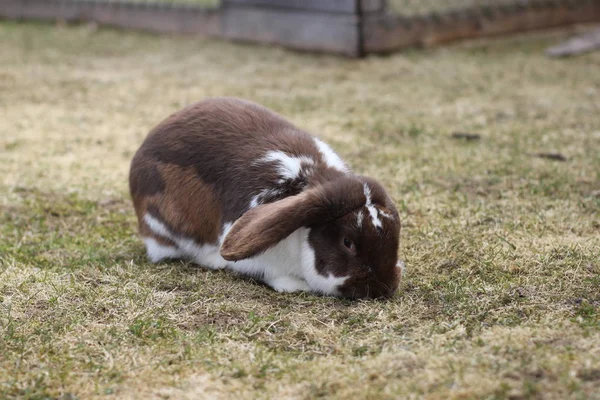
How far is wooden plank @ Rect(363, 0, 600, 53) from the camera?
8102 mm

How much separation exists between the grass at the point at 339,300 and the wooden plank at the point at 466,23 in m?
0.92

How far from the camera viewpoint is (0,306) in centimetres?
302

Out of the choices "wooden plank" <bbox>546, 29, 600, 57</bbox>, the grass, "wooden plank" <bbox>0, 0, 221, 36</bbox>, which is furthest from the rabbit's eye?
"wooden plank" <bbox>0, 0, 221, 36</bbox>

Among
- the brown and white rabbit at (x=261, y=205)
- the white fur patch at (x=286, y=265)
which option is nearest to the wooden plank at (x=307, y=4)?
the brown and white rabbit at (x=261, y=205)

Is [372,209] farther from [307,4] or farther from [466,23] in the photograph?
[466,23]

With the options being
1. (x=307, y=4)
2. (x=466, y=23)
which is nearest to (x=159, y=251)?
(x=307, y=4)

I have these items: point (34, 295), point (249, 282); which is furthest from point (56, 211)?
point (249, 282)

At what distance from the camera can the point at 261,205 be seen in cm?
304

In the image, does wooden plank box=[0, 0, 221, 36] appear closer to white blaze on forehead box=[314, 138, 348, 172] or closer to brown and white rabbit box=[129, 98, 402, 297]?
brown and white rabbit box=[129, 98, 402, 297]

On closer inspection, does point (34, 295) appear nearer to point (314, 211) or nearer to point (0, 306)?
point (0, 306)

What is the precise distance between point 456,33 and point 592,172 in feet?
14.3

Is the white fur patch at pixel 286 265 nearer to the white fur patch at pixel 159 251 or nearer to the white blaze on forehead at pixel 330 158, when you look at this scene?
the white fur patch at pixel 159 251

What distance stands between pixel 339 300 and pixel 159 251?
2.96 ft

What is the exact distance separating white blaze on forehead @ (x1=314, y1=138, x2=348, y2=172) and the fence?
4.75 meters
